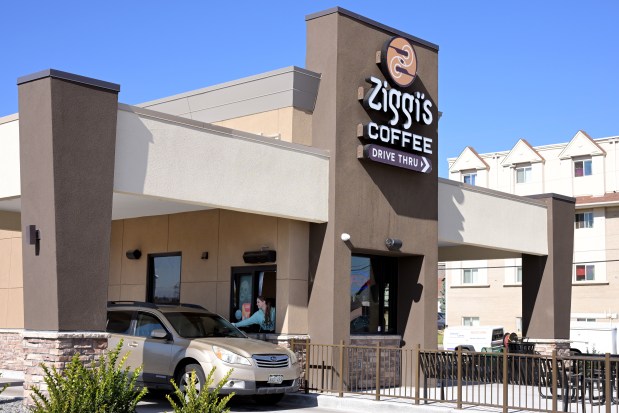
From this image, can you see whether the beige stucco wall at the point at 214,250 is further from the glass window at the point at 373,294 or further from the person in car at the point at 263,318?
the glass window at the point at 373,294

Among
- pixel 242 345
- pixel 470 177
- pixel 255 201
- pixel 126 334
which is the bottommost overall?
pixel 242 345

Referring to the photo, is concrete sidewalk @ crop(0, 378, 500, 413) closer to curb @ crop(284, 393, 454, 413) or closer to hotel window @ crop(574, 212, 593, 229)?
curb @ crop(284, 393, 454, 413)

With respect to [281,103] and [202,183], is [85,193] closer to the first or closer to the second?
[202,183]

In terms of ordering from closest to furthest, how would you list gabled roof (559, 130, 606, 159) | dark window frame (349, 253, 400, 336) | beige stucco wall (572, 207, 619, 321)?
dark window frame (349, 253, 400, 336) → beige stucco wall (572, 207, 619, 321) → gabled roof (559, 130, 606, 159)

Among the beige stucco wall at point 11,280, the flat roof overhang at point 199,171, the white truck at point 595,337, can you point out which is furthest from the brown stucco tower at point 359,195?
the white truck at point 595,337

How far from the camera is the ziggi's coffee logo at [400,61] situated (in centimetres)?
2045

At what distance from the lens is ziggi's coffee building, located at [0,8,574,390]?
47.6 feet

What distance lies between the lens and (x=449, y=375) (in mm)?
18391

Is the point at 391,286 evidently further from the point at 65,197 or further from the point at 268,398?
Answer: the point at 65,197

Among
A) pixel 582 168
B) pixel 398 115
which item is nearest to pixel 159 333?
pixel 398 115

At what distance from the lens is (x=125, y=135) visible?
1547 centimetres

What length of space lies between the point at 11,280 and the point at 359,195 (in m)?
10.7

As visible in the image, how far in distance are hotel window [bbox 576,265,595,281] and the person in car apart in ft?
121

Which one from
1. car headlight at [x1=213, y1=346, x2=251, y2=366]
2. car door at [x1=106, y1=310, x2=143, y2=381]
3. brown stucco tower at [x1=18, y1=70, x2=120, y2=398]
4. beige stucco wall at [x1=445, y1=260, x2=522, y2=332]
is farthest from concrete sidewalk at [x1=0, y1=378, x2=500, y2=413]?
beige stucco wall at [x1=445, y1=260, x2=522, y2=332]
